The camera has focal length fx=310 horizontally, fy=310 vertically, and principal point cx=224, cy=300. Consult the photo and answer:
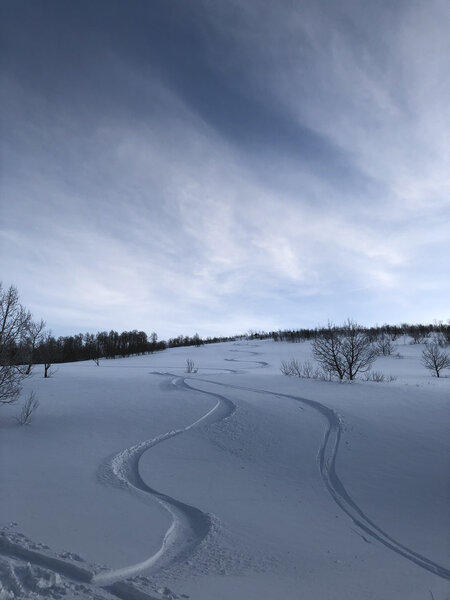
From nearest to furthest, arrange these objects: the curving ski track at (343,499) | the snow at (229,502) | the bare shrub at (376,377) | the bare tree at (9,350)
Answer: the snow at (229,502), the curving ski track at (343,499), the bare tree at (9,350), the bare shrub at (376,377)

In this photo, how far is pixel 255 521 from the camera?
5.00m

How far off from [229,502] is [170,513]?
42.6 inches

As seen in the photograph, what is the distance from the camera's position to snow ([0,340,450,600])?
144 inches

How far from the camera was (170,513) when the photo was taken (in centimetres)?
512

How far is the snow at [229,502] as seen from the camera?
3648 millimetres

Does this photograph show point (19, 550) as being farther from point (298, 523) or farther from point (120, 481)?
point (298, 523)

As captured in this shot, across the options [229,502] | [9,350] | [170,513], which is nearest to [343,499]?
[229,502]

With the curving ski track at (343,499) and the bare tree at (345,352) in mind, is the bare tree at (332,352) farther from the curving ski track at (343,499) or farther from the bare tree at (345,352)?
the curving ski track at (343,499)

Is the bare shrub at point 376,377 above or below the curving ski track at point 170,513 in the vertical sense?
above

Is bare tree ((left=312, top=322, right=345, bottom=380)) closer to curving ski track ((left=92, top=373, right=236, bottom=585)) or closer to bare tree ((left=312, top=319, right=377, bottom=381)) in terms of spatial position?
bare tree ((left=312, top=319, right=377, bottom=381))

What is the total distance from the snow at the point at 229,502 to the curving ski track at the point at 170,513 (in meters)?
0.03

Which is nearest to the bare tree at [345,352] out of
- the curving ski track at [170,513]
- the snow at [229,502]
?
the snow at [229,502]

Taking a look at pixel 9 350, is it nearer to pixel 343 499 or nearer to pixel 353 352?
pixel 343 499

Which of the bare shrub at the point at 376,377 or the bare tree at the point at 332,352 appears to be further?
the bare tree at the point at 332,352
